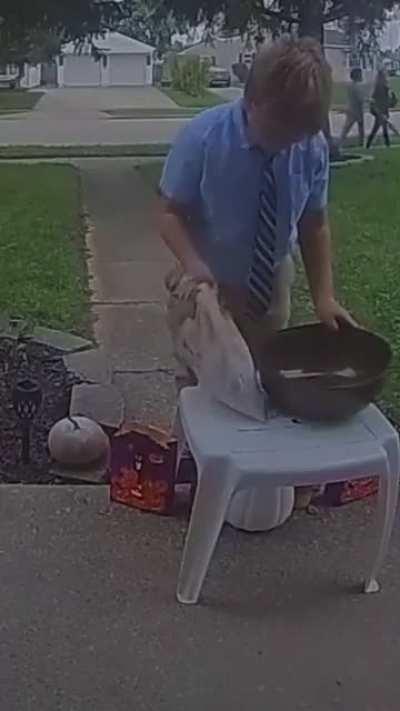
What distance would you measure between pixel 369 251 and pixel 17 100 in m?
19.7

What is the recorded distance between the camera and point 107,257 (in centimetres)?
702

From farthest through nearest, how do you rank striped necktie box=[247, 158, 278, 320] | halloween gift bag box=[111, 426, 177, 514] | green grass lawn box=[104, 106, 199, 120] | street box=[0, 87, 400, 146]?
green grass lawn box=[104, 106, 199, 120]
street box=[0, 87, 400, 146]
halloween gift bag box=[111, 426, 177, 514]
striped necktie box=[247, 158, 278, 320]

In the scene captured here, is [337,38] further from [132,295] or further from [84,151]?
[132,295]

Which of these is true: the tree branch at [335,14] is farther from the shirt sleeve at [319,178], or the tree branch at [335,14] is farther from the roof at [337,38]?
the shirt sleeve at [319,178]

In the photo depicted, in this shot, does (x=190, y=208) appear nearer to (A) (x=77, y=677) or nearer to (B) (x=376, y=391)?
(B) (x=376, y=391)

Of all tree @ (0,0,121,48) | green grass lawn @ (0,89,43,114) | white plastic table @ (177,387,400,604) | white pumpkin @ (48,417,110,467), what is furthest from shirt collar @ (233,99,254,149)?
green grass lawn @ (0,89,43,114)

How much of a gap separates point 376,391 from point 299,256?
584 mm

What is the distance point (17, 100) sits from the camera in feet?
82.8

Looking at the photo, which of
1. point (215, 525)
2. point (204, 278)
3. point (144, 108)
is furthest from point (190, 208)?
point (144, 108)

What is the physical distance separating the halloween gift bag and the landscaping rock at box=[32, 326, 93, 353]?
1.67m

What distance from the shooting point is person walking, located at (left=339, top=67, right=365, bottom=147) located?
15.3m

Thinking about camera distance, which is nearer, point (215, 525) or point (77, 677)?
point (77, 677)

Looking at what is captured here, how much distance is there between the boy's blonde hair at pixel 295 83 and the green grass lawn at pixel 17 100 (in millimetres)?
21005

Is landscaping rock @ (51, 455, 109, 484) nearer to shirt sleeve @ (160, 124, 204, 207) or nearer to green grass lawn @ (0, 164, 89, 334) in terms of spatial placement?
shirt sleeve @ (160, 124, 204, 207)
